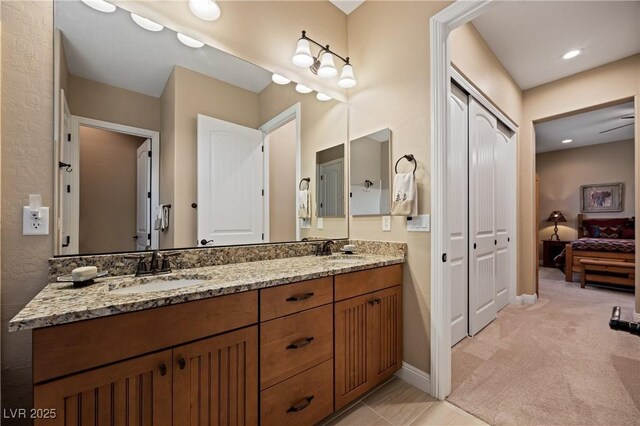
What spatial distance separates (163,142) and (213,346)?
1134 millimetres

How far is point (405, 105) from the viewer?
76.2 inches

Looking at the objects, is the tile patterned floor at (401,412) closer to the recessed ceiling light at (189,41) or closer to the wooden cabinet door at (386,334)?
the wooden cabinet door at (386,334)

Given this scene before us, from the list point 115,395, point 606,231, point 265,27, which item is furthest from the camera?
point 606,231

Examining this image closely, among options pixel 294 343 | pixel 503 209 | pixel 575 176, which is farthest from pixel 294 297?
pixel 575 176

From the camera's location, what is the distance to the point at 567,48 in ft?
9.73

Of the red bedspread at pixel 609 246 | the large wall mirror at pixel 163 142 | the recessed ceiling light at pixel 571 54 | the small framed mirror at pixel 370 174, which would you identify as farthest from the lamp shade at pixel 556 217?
the large wall mirror at pixel 163 142

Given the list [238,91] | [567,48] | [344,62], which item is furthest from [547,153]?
[238,91]

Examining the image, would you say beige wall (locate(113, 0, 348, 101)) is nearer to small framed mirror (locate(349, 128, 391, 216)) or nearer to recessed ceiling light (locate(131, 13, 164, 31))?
recessed ceiling light (locate(131, 13, 164, 31))

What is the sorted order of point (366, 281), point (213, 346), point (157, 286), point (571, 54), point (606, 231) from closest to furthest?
point (213, 346) < point (157, 286) < point (366, 281) < point (571, 54) < point (606, 231)

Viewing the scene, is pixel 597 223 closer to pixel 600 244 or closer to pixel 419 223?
pixel 600 244

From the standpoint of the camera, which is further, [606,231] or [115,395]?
[606,231]

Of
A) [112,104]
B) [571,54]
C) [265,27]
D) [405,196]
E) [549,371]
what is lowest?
[549,371]

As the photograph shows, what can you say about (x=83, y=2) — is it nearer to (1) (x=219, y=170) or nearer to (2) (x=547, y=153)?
(1) (x=219, y=170)

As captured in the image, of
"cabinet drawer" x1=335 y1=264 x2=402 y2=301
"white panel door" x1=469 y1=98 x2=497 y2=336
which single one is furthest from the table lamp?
"cabinet drawer" x1=335 y1=264 x2=402 y2=301
